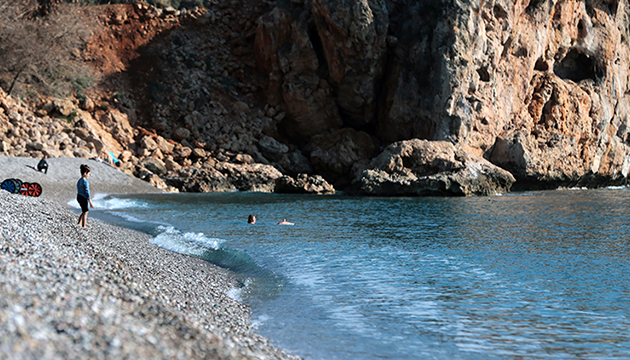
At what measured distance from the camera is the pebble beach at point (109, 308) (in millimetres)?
2988

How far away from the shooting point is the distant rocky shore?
298 cm

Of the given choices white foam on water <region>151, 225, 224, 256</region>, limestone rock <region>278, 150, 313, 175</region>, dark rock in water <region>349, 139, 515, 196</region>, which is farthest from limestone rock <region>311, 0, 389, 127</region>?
white foam on water <region>151, 225, 224, 256</region>

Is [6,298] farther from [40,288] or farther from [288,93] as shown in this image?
[288,93]

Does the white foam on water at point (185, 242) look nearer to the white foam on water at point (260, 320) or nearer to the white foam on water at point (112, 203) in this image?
the white foam on water at point (260, 320)

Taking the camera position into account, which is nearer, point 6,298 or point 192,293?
point 6,298

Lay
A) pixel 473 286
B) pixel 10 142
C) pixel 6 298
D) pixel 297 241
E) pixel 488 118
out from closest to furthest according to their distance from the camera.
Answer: pixel 6 298 → pixel 473 286 → pixel 297 241 → pixel 10 142 → pixel 488 118

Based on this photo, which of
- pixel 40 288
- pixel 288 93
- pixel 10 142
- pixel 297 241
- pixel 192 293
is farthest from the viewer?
pixel 288 93

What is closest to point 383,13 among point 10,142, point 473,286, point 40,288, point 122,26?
point 122,26

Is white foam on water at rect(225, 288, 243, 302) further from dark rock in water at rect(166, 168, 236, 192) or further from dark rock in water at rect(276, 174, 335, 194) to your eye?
dark rock in water at rect(166, 168, 236, 192)

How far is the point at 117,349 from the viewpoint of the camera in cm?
301

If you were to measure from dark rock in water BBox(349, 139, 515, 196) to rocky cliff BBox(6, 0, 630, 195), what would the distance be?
0.13 meters

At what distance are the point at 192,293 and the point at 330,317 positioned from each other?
201cm

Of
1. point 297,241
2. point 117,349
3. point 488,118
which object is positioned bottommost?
point 297,241

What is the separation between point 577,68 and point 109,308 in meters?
44.9
